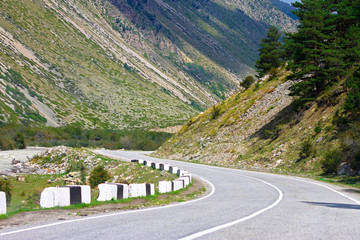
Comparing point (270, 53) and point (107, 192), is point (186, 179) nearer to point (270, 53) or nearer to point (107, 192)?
point (107, 192)

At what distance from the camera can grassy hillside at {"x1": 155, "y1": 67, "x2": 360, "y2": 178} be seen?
25.5m

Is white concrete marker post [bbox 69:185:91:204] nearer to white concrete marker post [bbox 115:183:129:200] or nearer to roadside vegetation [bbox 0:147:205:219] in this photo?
roadside vegetation [bbox 0:147:205:219]

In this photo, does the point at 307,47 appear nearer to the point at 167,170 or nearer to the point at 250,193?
the point at 167,170

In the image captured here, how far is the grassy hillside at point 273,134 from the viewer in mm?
25500

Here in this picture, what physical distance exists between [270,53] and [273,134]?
69.9 feet

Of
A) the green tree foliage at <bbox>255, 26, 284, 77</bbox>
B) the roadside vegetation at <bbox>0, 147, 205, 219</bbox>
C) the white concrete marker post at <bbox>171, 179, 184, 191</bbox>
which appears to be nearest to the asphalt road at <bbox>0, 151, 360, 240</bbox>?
the roadside vegetation at <bbox>0, 147, 205, 219</bbox>

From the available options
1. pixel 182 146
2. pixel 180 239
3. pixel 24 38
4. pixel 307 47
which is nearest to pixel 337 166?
pixel 307 47

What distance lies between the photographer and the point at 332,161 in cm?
2269

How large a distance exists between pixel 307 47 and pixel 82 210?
93.3 feet

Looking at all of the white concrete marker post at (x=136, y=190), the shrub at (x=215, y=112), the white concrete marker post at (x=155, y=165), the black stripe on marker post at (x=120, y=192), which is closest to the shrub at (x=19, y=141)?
the shrub at (x=215, y=112)

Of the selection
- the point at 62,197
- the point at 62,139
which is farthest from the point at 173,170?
the point at 62,139

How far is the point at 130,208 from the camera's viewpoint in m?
11.2

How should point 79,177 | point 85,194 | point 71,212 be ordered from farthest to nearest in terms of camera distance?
point 79,177, point 85,194, point 71,212

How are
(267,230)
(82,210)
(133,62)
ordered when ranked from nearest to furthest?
(267,230) → (82,210) → (133,62)
